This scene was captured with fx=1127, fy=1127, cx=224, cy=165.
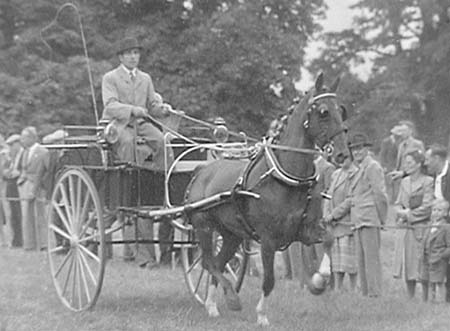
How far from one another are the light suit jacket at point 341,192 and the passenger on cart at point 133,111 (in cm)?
229

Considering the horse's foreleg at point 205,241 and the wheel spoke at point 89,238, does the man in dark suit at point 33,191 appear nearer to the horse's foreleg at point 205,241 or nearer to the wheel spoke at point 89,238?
the wheel spoke at point 89,238

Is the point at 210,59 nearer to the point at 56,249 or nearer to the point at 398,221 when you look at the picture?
the point at 398,221

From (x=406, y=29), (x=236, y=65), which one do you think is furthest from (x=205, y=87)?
(x=406, y=29)

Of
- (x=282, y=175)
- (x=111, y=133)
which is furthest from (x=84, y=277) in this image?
(x=282, y=175)

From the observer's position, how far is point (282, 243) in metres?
9.68

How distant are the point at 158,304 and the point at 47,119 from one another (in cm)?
1621

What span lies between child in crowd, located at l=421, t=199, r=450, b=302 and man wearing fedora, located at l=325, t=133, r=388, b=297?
635 mm

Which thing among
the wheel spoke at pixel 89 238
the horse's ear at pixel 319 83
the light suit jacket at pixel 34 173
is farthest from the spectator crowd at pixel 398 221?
the light suit jacket at pixel 34 173

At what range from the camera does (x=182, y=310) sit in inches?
425

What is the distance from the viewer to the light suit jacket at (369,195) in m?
12.0

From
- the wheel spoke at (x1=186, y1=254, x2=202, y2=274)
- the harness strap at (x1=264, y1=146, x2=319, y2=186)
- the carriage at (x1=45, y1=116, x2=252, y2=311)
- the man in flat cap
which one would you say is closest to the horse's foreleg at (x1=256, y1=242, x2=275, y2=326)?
the harness strap at (x1=264, y1=146, x2=319, y2=186)

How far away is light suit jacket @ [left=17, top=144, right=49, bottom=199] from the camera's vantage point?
57.0 ft

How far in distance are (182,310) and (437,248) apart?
8.65ft

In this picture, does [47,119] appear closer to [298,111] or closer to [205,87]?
[205,87]
